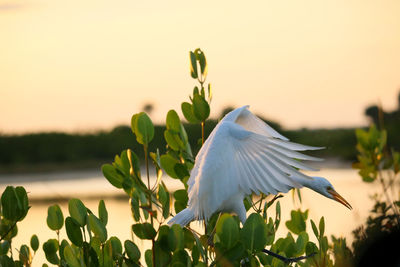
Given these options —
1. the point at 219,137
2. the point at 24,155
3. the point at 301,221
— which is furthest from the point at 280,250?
the point at 24,155

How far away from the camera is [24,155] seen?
14398 millimetres

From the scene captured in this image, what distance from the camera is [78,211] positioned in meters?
2.48

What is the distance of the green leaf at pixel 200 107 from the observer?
9.18ft

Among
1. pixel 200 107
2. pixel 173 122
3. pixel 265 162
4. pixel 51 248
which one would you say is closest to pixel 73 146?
pixel 51 248

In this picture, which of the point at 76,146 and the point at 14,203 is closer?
the point at 14,203

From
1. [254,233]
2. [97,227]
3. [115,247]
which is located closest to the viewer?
[254,233]

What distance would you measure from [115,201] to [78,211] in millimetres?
6700

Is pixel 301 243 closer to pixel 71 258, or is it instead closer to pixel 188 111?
pixel 188 111

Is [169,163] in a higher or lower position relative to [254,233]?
higher

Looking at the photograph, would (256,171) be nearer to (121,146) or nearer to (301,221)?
(301,221)

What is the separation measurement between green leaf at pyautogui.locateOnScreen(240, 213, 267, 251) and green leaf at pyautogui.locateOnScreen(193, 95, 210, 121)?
0.68 metres

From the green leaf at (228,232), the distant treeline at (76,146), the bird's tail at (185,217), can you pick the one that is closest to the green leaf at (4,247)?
the bird's tail at (185,217)

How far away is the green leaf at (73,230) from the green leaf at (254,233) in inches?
24.9

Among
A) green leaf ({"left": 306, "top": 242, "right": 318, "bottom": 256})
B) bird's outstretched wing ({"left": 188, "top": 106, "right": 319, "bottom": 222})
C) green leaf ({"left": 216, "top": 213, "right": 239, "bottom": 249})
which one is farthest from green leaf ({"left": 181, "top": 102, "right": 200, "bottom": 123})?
green leaf ({"left": 216, "top": 213, "right": 239, "bottom": 249})
